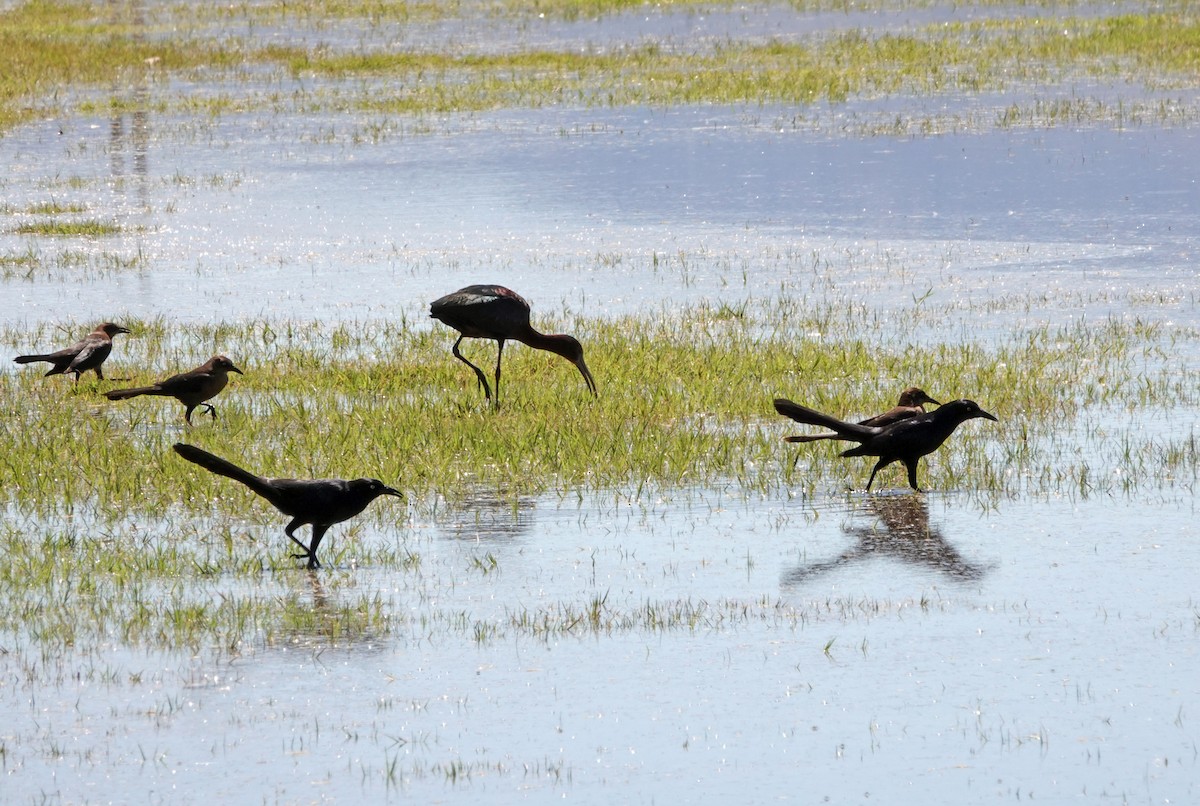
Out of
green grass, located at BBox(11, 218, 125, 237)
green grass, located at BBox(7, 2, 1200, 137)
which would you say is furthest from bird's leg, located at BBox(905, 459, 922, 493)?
green grass, located at BBox(7, 2, 1200, 137)

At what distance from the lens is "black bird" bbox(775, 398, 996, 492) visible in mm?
9734

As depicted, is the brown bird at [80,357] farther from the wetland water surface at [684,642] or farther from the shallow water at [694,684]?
the shallow water at [694,684]

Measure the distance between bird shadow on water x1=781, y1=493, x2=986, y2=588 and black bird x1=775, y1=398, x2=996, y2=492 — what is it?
22cm

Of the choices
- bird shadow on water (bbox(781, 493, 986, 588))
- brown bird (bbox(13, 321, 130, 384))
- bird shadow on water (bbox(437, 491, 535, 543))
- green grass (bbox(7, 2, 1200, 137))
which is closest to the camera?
bird shadow on water (bbox(781, 493, 986, 588))

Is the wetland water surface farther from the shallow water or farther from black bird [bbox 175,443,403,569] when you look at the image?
black bird [bbox 175,443,403,569]

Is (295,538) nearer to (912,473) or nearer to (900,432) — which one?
(900,432)

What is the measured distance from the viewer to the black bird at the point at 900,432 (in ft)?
31.9

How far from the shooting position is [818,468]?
10.4 meters

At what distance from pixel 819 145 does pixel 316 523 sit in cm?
1670

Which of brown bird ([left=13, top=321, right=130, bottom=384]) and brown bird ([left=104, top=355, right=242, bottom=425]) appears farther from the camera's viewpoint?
brown bird ([left=13, top=321, right=130, bottom=384])

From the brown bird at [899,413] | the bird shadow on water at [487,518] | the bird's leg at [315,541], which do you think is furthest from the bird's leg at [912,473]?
the bird's leg at [315,541]

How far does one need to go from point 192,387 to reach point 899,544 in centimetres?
455

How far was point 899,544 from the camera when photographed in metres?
8.91

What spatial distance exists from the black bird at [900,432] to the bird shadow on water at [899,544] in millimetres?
220
